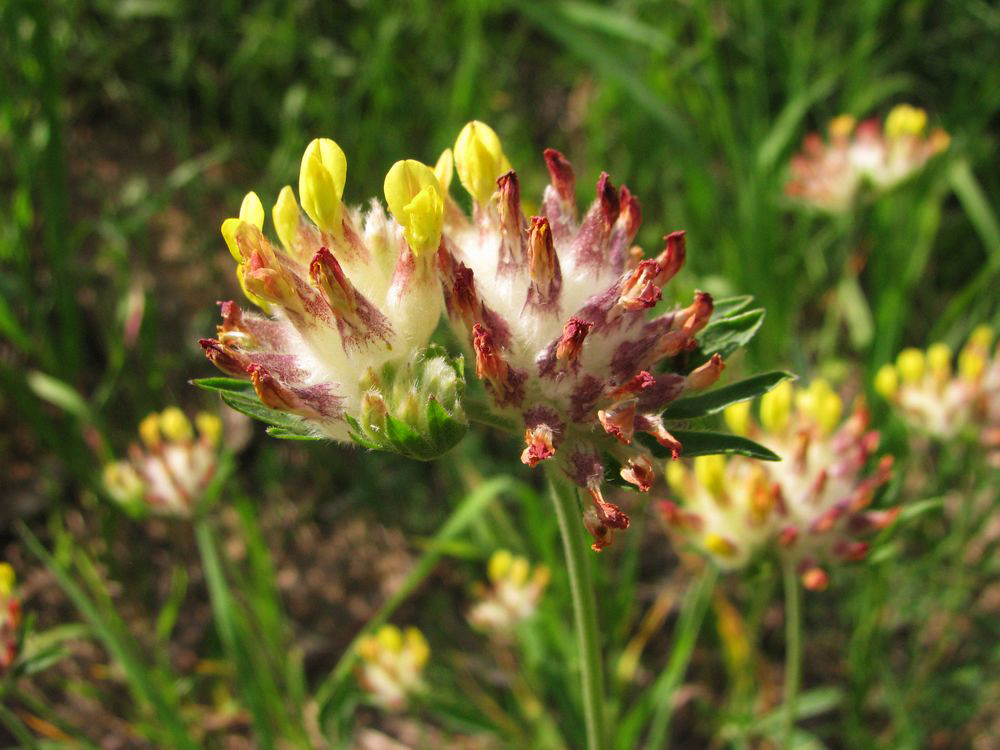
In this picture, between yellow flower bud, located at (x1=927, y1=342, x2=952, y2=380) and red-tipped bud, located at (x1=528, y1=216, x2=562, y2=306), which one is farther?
yellow flower bud, located at (x1=927, y1=342, x2=952, y2=380)

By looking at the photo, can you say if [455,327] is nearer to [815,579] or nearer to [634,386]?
[634,386]

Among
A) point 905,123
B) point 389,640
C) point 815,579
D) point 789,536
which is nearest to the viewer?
point 815,579

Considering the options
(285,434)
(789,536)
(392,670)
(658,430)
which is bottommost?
(285,434)

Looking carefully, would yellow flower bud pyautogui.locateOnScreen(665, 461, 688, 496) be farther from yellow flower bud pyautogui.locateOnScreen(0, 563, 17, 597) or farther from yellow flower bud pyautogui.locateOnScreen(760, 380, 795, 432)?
yellow flower bud pyautogui.locateOnScreen(0, 563, 17, 597)

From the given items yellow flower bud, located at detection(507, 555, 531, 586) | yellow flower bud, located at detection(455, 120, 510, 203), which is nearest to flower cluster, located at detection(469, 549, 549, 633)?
yellow flower bud, located at detection(507, 555, 531, 586)

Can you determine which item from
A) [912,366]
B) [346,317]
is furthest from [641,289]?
[912,366]

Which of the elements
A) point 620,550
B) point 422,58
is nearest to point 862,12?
point 422,58
